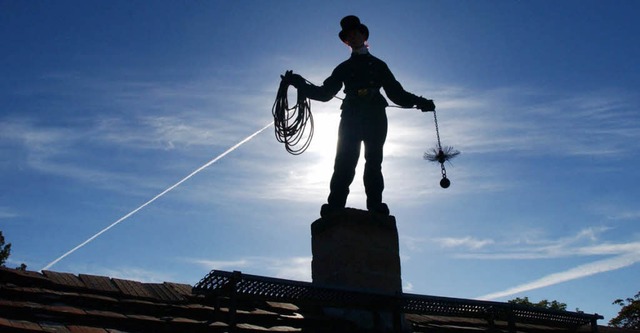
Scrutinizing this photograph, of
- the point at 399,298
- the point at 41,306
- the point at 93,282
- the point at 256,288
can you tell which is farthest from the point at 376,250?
the point at 41,306

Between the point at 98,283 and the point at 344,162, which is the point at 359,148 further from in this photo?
the point at 98,283

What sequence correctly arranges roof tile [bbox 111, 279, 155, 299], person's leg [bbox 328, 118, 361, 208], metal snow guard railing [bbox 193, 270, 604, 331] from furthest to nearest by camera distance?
person's leg [bbox 328, 118, 361, 208], roof tile [bbox 111, 279, 155, 299], metal snow guard railing [bbox 193, 270, 604, 331]

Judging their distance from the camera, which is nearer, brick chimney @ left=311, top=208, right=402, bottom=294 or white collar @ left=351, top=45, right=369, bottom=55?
brick chimney @ left=311, top=208, right=402, bottom=294

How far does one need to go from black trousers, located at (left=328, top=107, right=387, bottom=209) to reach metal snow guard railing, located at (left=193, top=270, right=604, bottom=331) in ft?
4.37

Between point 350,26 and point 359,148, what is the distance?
4.74 feet

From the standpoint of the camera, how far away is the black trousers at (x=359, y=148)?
6143 mm

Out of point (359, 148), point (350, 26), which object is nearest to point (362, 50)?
point (350, 26)

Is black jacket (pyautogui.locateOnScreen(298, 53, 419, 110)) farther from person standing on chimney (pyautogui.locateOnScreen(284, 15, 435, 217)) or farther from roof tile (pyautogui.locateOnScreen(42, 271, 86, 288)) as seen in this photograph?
roof tile (pyautogui.locateOnScreen(42, 271, 86, 288))

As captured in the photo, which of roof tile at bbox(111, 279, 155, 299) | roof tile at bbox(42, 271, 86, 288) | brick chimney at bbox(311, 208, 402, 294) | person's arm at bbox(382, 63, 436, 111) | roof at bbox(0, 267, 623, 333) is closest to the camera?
roof at bbox(0, 267, 623, 333)

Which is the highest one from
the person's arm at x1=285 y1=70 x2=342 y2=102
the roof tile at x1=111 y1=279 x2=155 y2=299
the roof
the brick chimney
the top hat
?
the top hat

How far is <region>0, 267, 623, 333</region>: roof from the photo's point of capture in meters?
3.96

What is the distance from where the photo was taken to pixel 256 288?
4.42 meters

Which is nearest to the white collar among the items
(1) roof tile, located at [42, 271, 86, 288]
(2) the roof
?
(2) the roof

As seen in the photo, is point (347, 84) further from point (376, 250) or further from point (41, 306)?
point (41, 306)
